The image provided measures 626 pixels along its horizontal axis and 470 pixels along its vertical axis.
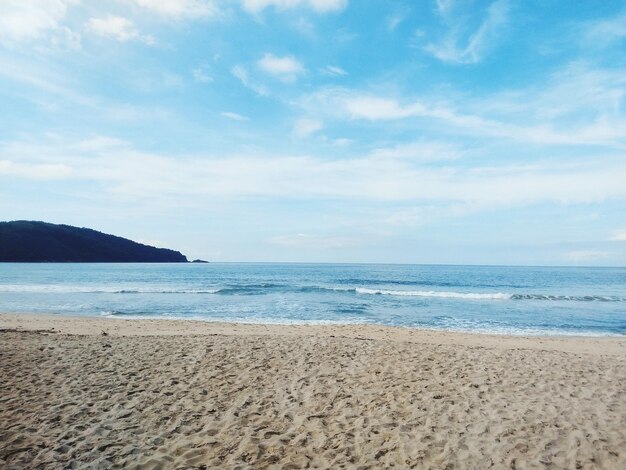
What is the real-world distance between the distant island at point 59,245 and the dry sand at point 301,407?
12102 cm

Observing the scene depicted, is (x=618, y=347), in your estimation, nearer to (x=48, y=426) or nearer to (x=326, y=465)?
(x=326, y=465)

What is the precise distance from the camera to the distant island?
109 metres

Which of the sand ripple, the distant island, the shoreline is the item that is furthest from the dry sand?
the distant island

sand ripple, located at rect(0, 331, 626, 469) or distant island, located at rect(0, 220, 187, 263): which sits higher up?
distant island, located at rect(0, 220, 187, 263)

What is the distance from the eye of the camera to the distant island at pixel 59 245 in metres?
109

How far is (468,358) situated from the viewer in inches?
383

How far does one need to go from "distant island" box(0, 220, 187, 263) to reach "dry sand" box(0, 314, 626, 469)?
121 metres

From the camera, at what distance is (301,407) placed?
6.36m

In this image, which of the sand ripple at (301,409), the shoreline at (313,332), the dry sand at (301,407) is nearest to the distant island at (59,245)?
the shoreline at (313,332)

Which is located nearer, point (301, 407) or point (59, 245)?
point (301, 407)

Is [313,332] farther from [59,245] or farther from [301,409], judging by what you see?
[59,245]

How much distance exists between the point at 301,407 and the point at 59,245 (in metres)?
132

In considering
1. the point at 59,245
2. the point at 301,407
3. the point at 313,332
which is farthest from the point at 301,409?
the point at 59,245

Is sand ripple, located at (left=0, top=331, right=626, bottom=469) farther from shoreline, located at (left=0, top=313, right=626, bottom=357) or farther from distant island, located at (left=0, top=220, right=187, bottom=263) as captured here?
distant island, located at (left=0, top=220, right=187, bottom=263)
